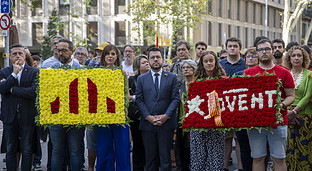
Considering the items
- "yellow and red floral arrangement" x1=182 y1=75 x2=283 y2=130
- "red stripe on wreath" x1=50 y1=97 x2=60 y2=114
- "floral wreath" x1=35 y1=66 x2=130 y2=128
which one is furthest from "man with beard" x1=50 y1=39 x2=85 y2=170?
"yellow and red floral arrangement" x1=182 y1=75 x2=283 y2=130

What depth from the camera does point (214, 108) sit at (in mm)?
6793

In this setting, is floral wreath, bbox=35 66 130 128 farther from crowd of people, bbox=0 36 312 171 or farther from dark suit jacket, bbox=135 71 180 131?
dark suit jacket, bbox=135 71 180 131

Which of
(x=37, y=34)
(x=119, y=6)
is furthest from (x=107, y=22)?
(x=37, y=34)

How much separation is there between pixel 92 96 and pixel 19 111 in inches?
51.4

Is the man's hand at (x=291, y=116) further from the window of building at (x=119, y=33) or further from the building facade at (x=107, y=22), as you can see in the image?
the window of building at (x=119, y=33)

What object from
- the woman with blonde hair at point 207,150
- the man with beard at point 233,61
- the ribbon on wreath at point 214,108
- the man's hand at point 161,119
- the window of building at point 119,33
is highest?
the window of building at point 119,33

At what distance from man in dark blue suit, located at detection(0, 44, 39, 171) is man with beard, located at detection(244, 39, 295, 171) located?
3635 mm

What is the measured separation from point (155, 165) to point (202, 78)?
1654mm

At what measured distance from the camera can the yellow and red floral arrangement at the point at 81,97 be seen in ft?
23.8

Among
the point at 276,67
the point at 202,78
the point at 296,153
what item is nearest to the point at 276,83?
the point at 276,67

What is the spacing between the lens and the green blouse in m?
7.47

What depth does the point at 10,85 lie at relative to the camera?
743 centimetres

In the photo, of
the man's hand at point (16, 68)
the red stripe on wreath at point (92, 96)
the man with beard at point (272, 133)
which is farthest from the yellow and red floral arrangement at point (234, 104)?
the man's hand at point (16, 68)

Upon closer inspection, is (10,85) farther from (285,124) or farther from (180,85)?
(285,124)
